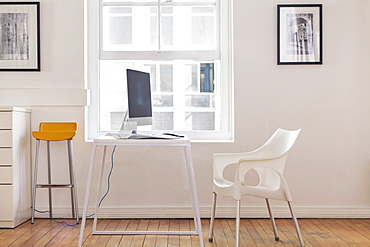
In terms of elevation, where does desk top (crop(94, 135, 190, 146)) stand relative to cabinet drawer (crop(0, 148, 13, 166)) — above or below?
above

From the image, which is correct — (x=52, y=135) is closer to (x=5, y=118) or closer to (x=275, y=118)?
(x=5, y=118)

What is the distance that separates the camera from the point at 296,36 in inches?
165

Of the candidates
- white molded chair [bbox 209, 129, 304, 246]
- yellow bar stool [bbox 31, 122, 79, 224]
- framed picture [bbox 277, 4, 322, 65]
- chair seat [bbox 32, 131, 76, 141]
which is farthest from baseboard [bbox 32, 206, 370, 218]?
framed picture [bbox 277, 4, 322, 65]

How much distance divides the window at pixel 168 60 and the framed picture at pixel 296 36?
A: 17.9 inches

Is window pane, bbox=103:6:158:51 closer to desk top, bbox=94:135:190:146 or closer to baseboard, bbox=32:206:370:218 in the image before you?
baseboard, bbox=32:206:370:218

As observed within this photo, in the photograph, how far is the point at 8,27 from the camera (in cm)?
421

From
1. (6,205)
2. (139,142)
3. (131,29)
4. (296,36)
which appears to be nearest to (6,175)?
(6,205)

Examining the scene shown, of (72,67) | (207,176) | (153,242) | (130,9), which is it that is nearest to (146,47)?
(130,9)

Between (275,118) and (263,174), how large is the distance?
2.83 ft

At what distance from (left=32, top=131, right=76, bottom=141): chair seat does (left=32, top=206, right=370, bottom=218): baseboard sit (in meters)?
0.64

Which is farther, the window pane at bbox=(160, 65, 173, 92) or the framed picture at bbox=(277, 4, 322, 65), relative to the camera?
the window pane at bbox=(160, 65, 173, 92)

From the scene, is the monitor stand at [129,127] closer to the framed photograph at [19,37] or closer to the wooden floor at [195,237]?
the wooden floor at [195,237]

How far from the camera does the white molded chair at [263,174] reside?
3.01 m

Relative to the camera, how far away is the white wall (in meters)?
4.18
